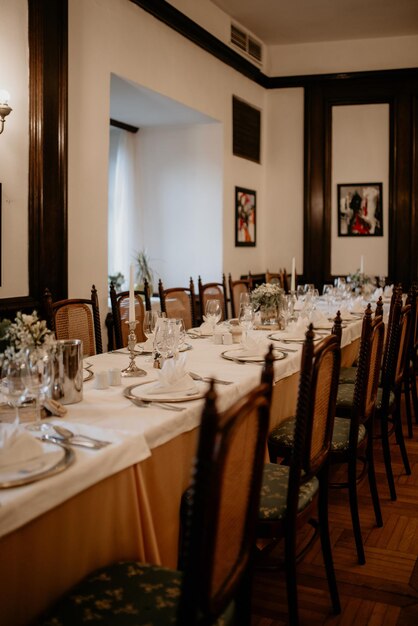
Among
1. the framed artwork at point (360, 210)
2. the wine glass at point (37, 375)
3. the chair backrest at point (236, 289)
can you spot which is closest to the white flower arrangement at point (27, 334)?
the wine glass at point (37, 375)

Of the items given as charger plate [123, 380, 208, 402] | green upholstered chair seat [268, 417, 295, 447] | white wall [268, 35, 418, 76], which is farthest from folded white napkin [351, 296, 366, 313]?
white wall [268, 35, 418, 76]

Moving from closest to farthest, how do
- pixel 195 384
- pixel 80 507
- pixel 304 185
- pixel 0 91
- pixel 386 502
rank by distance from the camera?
1. pixel 80 507
2. pixel 195 384
3. pixel 386 502
4. pixel 0 91
5. pixel 304 185

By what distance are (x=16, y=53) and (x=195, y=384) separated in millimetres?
3015

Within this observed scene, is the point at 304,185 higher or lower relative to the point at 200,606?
higher

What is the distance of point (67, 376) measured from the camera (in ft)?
Result: 7.11

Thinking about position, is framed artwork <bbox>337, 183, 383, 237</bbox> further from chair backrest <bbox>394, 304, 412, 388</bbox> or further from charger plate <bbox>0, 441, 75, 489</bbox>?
charger plate <bbox>0, 441, 75, 489</bbox>

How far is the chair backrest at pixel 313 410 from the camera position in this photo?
2008mm

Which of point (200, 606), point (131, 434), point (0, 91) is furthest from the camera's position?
point (0, 91)

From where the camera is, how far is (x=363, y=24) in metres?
7.72

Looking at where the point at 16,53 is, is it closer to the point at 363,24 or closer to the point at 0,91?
the point at 0,91

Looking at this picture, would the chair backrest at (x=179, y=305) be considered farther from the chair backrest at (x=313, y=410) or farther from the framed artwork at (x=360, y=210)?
the framed artwork at (x=360, y=210)

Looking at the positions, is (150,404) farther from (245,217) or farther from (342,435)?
(245,217)

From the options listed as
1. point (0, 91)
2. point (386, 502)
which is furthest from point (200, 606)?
point (0, 91)

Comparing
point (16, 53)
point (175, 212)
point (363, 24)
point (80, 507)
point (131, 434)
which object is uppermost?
point (363, 24)
